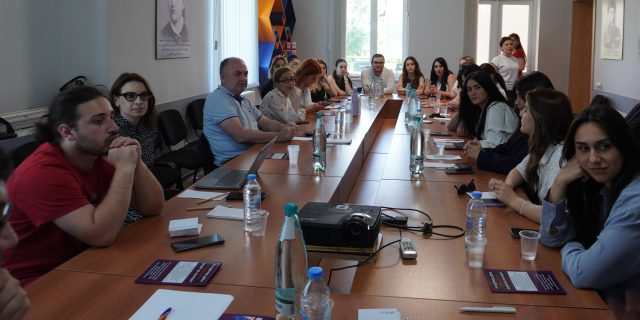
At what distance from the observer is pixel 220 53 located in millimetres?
7516

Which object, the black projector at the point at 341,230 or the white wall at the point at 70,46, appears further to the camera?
the white wall at the point at 70,46

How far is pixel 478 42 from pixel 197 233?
10491 millimetres

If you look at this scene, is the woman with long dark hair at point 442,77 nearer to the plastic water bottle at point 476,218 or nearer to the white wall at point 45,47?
the white wall at point 45,47

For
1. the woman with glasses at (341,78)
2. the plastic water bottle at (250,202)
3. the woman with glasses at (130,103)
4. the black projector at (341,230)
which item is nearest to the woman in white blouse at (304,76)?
the woman with glasses at (130,103)

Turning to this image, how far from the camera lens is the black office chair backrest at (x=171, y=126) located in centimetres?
554

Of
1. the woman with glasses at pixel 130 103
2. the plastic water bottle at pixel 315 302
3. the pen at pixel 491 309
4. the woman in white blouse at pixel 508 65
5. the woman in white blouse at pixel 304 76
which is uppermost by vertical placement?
the woman in white blouse at pixel 508 65

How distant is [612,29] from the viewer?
765 centimetres

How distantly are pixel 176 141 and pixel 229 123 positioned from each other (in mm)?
1532

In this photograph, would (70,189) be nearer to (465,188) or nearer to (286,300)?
(286,300)

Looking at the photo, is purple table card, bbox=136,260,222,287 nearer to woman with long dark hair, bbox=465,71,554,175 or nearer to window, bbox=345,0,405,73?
woman with long dark hair, bbox=465,71,554,175

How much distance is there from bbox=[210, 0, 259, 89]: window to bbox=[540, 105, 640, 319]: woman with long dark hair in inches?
223

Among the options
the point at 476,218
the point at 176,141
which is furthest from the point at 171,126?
the point at 476,218

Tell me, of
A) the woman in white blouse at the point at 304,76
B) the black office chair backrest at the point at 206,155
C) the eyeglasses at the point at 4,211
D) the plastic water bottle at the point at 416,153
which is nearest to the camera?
the eyeglasses at the point at 4,211

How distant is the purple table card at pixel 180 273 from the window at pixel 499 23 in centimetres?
1071
